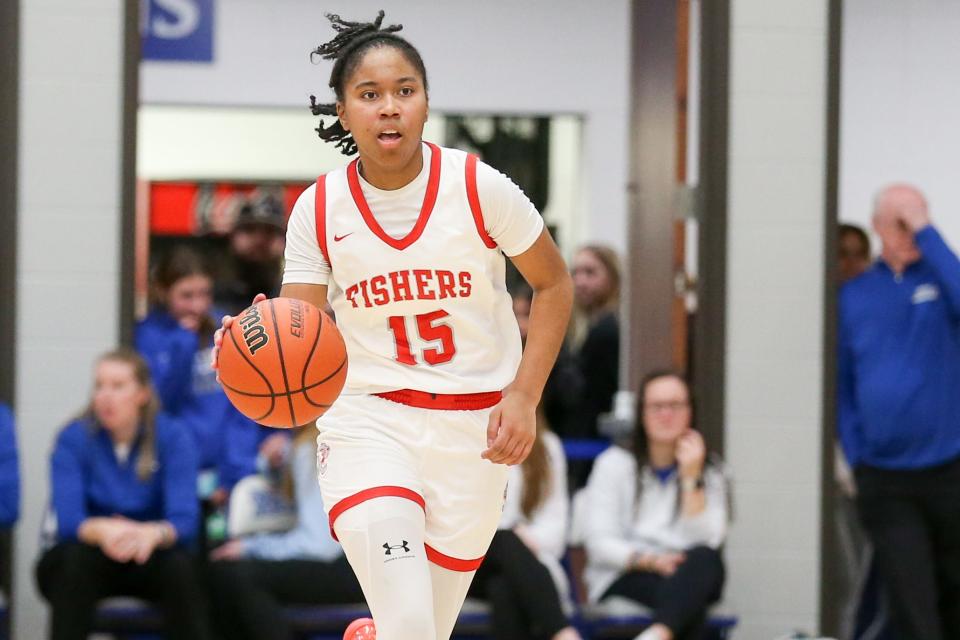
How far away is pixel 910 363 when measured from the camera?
6004 millimetres

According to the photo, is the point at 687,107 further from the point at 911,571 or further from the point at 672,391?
the point at 911,571

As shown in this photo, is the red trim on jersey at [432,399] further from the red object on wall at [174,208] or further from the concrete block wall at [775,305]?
the red object on wall at [174,208]

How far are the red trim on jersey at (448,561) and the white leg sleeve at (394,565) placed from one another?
0.20m

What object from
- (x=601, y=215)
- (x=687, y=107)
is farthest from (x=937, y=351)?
(x=601, y=215)

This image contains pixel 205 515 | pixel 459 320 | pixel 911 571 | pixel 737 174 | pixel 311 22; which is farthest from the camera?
pixel 311 22

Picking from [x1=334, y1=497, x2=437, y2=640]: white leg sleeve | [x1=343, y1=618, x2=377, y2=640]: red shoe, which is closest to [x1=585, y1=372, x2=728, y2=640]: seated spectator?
[x1=343, y1=618, x2=377, y2=640]: red shoe

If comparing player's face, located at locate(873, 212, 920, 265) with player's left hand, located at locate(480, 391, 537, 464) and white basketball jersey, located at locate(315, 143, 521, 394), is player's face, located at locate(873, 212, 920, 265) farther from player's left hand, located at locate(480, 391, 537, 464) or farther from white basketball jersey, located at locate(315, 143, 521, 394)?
player's left hand, located at locate(480, 391, 537, 464)

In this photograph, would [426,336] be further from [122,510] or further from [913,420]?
[913,420]

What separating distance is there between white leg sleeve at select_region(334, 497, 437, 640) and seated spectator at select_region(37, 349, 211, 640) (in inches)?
89.8

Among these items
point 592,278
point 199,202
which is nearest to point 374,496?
point 592,278

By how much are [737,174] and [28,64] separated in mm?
2858

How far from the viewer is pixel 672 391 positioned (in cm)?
596

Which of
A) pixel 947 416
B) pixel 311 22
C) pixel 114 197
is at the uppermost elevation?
pixel 311 22

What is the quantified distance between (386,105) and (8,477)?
2.80m
